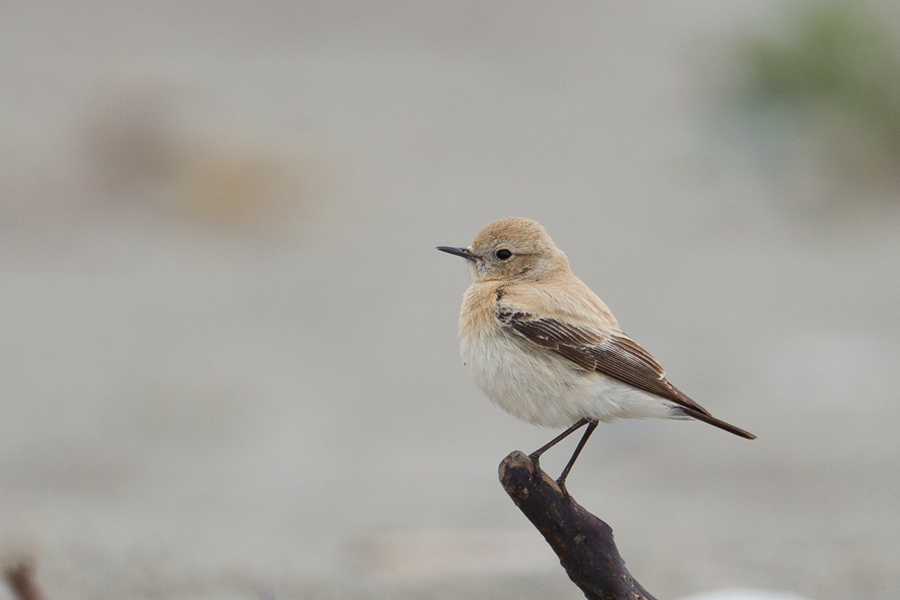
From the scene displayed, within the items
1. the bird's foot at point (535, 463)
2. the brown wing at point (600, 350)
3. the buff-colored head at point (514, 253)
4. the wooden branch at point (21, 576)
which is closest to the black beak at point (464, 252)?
the buff-colored head at point (514, 253)

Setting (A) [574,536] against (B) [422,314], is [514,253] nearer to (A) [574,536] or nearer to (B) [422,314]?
(A) [574,536]

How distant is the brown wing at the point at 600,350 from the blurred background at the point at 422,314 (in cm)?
291

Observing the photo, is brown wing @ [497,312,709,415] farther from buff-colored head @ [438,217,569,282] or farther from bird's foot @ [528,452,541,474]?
bird's foot @ [528,452,541,474]

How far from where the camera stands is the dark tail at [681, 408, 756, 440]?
8.59 feet

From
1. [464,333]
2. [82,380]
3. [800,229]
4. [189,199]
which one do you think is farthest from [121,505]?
[800,229]

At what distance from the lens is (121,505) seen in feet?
24.1

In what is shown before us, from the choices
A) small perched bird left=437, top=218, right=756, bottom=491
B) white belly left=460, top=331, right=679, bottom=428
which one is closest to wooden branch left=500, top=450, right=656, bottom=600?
small perched bird left=437, top=218, right=756, bottom=491

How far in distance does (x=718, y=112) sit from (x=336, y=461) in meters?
6.65

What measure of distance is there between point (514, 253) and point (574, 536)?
3.42 ft

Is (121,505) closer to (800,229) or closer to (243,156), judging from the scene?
(243,156)

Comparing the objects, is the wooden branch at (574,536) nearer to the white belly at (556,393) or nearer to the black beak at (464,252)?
the white belly at (556,393)

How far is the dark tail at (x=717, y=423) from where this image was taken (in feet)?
8.59

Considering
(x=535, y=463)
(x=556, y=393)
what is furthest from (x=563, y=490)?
(x=556, y=393)

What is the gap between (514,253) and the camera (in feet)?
11.1
